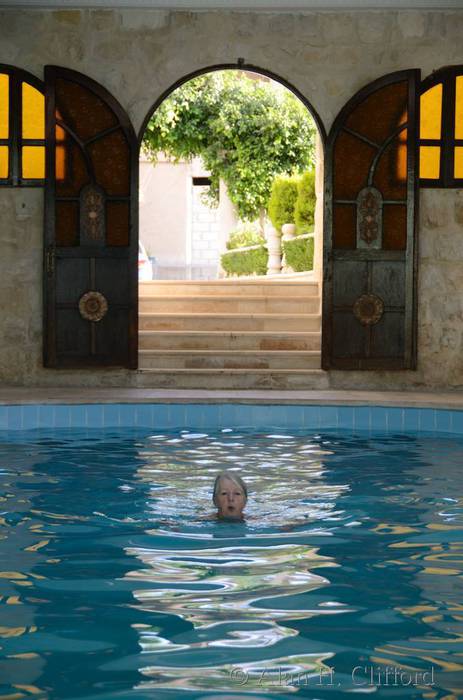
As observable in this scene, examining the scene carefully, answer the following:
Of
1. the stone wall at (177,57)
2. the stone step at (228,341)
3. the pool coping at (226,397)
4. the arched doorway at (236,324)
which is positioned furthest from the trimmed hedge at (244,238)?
the pool coping at (226,397)

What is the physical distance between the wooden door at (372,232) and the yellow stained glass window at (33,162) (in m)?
2.66

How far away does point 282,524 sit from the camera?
4.72m

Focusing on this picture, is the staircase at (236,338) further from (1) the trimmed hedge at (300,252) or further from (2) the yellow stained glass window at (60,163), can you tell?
(1) the trimmed hedge at (300,252)

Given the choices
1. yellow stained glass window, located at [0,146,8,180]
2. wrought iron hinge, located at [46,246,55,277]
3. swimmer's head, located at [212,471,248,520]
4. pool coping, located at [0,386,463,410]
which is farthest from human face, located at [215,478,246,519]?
yellow stained glass window, located at [0,146,8,180]

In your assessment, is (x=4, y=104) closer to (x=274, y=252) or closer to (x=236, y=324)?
(x=236, y=324)

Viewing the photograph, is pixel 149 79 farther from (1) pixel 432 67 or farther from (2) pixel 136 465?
(2) pixel 136 465

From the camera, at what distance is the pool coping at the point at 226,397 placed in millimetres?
Answer: 8328

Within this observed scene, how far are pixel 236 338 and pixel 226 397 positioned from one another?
2393mm

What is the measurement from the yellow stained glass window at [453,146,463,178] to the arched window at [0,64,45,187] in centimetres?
387

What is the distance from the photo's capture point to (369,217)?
9617 mm

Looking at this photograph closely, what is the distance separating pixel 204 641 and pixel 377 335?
22.6 feet

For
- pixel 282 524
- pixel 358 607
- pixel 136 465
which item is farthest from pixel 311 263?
pixel 358 607

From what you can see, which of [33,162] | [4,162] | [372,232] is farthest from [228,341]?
[4,162]

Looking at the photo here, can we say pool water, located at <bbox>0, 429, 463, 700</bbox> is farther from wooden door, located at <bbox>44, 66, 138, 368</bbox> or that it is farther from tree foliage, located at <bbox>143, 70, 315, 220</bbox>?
tree foliage, located at <bbox>143, 70, 315, 220</bbox>
